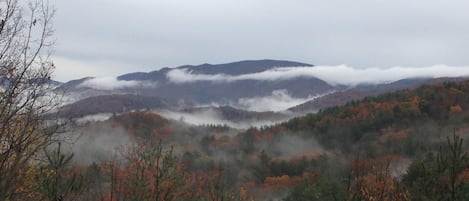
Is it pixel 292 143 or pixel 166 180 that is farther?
pixel 292 143

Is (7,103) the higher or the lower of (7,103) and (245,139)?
the higher

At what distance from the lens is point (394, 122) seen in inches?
5153

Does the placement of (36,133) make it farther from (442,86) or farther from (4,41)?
(442,86)

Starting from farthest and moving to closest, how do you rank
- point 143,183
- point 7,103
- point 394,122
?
point 394,122 → point 143,183 → point 7,103

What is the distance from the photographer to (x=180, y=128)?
643ft

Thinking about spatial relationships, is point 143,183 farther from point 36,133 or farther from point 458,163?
point 458,163

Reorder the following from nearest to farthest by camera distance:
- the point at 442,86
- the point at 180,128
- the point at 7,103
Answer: the point at 7,103 → the point at 442,86 → the point at 180,128

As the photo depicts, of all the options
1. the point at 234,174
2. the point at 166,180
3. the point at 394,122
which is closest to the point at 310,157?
the point at 234,174

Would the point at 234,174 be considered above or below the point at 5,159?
below

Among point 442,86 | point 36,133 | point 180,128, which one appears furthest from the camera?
point 180,128

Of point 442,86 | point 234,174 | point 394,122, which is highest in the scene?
point 442,86

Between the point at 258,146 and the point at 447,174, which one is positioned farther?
the point at 258,146

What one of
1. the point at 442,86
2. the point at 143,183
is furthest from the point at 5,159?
the point at 442,86

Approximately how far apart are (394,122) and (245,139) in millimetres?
42189
